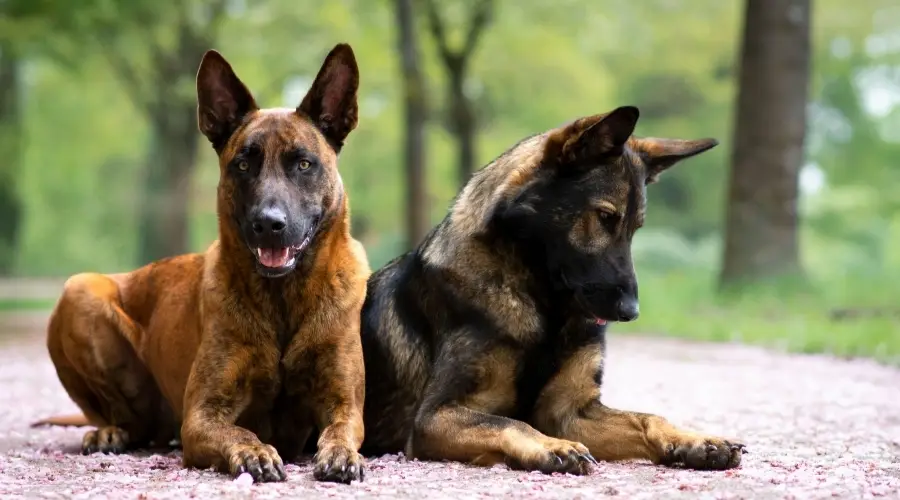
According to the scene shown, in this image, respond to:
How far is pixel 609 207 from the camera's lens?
4.90m

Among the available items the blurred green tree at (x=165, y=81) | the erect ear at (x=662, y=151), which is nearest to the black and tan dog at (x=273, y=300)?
the erect ear at (x=662, y=151)

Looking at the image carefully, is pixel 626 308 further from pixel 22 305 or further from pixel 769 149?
pixel 22 305

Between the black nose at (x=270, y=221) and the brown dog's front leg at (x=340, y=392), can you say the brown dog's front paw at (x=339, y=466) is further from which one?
the black nose at (x=270, y=221)

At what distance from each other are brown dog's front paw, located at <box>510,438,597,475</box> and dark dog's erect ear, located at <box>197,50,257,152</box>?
2.21 metres

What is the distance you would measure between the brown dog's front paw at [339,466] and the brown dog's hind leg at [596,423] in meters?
1.12

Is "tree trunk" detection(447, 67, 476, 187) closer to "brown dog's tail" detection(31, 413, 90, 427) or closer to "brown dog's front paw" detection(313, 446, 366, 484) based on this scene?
"brown dog's tail" detection(31, 413, 90, 427)

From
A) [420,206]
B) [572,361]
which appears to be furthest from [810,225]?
[572,361]

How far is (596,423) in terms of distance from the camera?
5.18 m

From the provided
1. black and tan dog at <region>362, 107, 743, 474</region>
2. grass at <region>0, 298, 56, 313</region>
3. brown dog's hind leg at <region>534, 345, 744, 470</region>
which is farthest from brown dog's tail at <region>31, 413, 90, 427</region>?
grass at <region>0, 298, 56, 313</region>

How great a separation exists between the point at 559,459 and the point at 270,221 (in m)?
1.65

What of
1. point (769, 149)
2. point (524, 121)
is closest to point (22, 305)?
point (769, 149)

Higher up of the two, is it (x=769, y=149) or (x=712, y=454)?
(x=769, y=149)

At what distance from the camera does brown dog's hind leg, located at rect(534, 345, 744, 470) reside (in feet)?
16.2

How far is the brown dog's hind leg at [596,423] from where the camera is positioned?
4.93 meters
